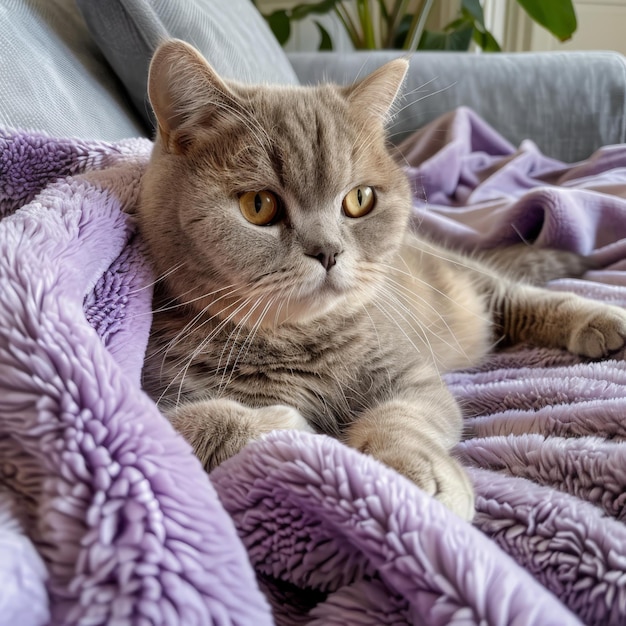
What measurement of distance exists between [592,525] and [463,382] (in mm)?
604

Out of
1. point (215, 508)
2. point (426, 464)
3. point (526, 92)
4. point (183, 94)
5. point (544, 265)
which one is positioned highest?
point (183, 94)

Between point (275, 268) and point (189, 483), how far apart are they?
0.39 metres

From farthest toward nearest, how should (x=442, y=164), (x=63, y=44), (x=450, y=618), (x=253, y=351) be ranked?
(x=442, y=164)
(x=63, y=44)
(x=253, y=351)
(x=450, y=618)

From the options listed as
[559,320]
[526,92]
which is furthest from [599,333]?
[526,92]

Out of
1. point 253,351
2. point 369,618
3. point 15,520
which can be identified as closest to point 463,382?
point 253,351

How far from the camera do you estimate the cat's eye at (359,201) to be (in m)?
0.95

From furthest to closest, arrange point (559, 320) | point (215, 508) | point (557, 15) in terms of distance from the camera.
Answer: point (557, 15) < point (559, 320) < point (215, 508)

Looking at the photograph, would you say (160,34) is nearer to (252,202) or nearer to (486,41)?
(252,202)

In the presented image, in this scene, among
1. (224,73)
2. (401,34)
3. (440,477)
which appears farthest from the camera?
(401,34)

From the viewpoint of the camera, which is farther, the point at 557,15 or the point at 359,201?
the point at 557,15

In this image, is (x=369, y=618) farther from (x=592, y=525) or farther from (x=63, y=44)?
(x=63, y=44)

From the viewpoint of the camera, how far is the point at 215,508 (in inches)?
19.6

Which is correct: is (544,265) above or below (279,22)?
below

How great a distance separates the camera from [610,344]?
Result: 3.62 ft
